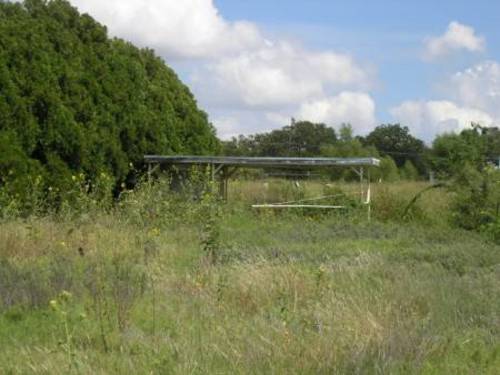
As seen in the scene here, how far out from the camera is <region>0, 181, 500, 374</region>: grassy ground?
20.2ft

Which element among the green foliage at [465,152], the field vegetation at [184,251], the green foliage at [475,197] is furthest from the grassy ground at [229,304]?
the green foliage at [465,152]

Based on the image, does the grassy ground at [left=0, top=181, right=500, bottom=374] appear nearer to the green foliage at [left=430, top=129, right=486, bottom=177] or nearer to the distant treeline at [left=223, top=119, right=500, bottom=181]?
the green foliage at [left=430, top=129, right=486, bottom=177]

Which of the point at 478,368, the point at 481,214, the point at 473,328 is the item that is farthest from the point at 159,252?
the point at 481,214

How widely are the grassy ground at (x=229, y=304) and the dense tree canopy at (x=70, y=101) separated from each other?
449 centimetres

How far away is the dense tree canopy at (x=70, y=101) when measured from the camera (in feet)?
60.6

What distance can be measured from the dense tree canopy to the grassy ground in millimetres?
4491

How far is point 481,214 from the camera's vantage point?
18.5 m

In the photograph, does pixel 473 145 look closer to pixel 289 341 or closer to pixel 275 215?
pixel 275 215

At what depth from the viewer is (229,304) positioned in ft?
28.0

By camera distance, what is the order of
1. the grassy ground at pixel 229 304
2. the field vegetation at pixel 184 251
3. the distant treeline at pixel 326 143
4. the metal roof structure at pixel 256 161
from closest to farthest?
1. the grassy ground at pixel 229 304
2. the field vegetation at pixel 184 251
3. the metal roof structure at pixel 256 161
4. the distant treeline at pixel 326 143

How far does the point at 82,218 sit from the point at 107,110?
8343 mm

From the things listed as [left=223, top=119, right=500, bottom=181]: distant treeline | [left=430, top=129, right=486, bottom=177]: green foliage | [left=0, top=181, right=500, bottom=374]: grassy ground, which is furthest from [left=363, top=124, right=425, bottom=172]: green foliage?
[left=0, top=181, right=500, bottom=374]: grassy ground

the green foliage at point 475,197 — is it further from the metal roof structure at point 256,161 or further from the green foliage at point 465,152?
the metal roof structure at point 256,161

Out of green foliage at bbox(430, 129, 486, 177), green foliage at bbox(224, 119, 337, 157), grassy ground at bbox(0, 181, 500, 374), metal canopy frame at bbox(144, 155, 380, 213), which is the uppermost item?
green foliage at bbox(224, 119, 337, 157)
